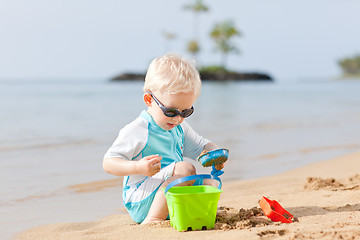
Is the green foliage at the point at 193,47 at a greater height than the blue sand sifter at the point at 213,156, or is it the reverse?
the blue sand sifter at the point at 213,156

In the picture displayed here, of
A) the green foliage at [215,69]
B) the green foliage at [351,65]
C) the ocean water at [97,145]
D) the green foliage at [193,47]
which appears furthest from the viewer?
the green foliage at [351,65]

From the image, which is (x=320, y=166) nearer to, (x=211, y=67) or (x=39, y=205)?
(x=39, y=205)

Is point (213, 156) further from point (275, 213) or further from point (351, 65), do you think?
point (351, 65)

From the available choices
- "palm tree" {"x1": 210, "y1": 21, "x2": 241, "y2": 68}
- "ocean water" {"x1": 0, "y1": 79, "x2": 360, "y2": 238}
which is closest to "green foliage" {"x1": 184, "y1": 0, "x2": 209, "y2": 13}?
"palm tree" {"x1": 210, "y1": 21, "x2": 241, "y2": 68}

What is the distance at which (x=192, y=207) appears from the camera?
2420 millimetres

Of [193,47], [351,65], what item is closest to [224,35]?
[193,47]

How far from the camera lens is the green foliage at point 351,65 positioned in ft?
288

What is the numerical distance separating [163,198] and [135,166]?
1.08ft

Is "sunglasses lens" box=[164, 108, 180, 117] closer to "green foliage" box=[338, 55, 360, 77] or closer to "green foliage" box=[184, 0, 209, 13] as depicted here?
"green foliage" box=[184, 0, 209, 13]

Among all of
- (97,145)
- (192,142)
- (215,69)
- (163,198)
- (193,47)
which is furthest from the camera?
(215,69)

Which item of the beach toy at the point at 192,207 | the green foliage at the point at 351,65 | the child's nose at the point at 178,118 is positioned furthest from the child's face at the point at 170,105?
the green foliage at the point at 351,65

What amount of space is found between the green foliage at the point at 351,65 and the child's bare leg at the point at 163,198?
9205 centimetres

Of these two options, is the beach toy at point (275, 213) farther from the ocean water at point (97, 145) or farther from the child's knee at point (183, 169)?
the ocean water at point (97, 145)

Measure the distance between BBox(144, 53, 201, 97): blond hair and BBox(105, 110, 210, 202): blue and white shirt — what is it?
231 mm
